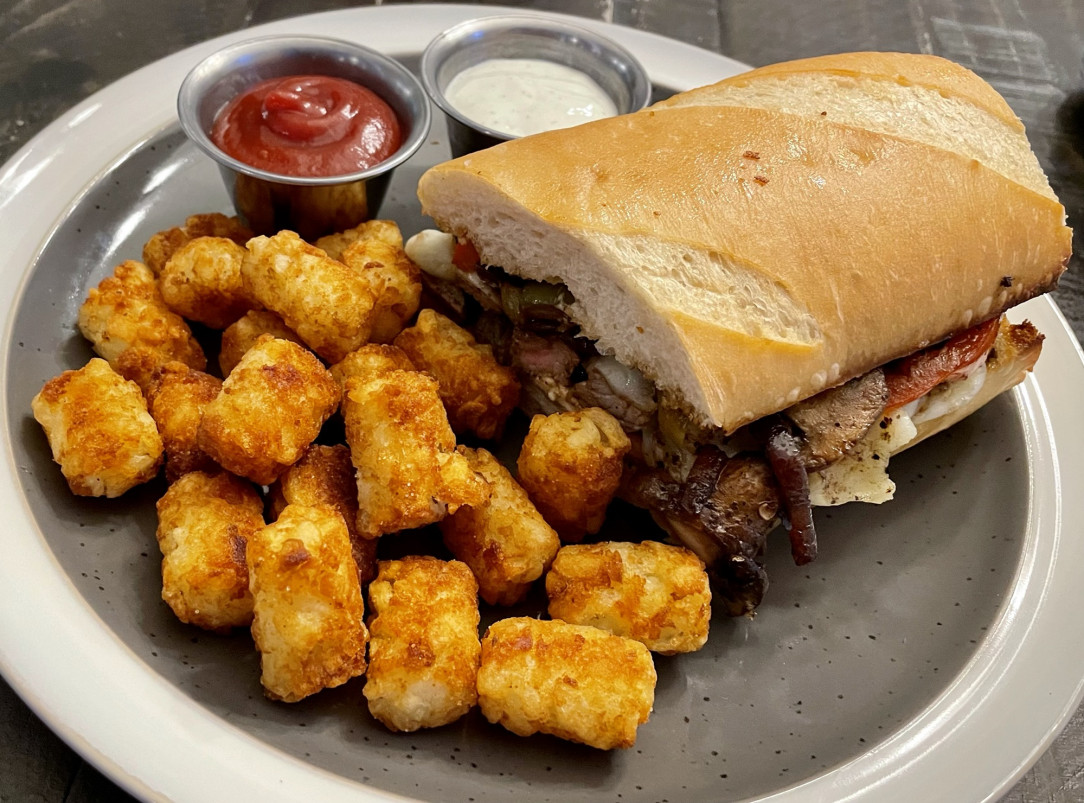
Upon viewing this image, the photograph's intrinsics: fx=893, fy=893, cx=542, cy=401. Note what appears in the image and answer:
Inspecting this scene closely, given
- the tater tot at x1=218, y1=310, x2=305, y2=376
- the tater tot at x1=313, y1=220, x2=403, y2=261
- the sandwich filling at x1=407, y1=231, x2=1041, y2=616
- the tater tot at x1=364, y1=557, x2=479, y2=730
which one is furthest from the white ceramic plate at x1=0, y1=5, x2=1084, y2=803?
the tater tot at x1=313, y1=220, x2=403, y2=261

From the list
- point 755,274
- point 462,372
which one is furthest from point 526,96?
point 755,274

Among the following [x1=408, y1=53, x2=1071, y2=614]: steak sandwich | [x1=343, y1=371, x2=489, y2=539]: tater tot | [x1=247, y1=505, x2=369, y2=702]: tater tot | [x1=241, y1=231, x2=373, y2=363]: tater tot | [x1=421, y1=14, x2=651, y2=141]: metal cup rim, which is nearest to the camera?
[x1=247, y1=505, x2=369, y2=702]: tater tot

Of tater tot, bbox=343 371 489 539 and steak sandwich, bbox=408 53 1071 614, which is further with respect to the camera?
steak sandwich, bbox=408 53 1071 614

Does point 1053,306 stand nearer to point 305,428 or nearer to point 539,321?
point 539,321

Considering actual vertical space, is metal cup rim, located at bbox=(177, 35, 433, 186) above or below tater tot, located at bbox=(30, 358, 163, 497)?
above

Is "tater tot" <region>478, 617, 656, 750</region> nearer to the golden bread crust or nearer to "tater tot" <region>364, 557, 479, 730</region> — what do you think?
"tater tot" <region>364, 557, 479, 730</region>

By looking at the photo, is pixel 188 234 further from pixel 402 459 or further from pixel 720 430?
pixel 720 430

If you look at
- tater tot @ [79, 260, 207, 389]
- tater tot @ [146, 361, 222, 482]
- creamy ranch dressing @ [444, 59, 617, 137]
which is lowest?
tater tot @ [146, 361, 222, 482]
